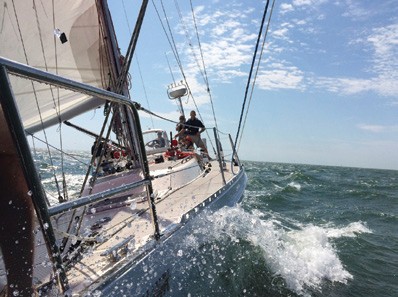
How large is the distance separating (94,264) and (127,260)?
9.6 inches

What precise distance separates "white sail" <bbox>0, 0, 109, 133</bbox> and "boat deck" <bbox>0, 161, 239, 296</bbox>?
230 cm

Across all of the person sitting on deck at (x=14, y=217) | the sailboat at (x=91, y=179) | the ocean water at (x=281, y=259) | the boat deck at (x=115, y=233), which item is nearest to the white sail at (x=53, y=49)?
the sailboat at (x=91, y=179)

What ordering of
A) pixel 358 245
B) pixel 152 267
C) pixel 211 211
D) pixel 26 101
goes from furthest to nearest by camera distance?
1. pixel 358 245
2. pixel 26 101
3. pixel 211 211
4. pixel 152 267

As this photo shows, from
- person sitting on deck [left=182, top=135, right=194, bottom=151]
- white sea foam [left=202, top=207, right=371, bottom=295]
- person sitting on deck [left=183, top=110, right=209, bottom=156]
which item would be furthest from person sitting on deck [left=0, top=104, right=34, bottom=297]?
person sitting on deck [left=183, top=110, right=209, bottom=156]

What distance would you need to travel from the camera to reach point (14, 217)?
1424 millimetres

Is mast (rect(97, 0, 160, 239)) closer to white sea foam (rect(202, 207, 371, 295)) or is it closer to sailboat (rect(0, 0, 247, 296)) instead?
sailboat (rect(0, 0, 247, 296))

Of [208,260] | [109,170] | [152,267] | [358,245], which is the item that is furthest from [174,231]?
[358,245]

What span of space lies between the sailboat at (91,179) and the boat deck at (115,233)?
0.01 meters

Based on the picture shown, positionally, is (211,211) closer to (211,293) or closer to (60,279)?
(211,293)

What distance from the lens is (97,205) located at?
179 inches

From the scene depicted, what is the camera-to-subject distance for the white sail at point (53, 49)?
521 centimetres

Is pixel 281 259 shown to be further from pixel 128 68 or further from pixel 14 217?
pixel 14 217

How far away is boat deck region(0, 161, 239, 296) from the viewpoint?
194 centimetres

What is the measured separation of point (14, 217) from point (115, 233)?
4.64 ft
